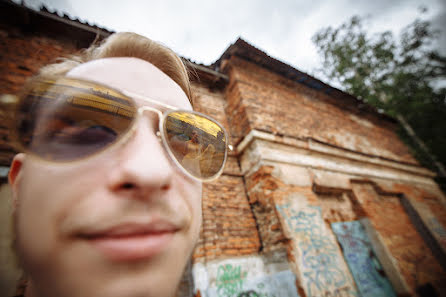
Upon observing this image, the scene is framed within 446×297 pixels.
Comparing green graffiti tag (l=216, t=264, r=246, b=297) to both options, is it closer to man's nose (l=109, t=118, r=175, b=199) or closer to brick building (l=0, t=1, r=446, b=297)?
brick building (l=0, t=1, r=446, b=297)

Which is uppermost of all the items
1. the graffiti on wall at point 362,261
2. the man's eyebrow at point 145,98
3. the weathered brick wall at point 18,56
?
the weathered brick wall at point 18,56

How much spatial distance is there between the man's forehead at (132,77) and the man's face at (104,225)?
0.30 m

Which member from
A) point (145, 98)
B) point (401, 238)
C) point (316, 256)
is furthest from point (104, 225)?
point (401, 238)

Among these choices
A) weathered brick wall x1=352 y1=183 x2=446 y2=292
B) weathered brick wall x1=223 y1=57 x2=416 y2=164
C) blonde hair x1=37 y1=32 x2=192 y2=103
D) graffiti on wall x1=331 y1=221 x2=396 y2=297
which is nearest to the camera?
blonde hair x1=37 y1=32 x2=192 y2=103

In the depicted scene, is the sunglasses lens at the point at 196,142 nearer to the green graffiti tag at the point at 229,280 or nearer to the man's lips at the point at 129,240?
the man's lips at the point at 129,240

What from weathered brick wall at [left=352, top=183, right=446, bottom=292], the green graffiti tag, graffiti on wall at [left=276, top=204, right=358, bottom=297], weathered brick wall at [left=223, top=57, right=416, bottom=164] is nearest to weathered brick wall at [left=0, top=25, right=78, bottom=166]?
the green graffiti tag

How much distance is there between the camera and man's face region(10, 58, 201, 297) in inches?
18.3

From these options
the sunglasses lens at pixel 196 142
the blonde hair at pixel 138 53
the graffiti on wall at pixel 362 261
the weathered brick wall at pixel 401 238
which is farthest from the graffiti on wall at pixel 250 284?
the weathered brick wall at pixel 401 238

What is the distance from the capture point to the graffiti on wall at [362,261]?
9.63 feet

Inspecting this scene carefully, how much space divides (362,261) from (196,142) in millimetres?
3954

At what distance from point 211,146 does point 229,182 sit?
2178 mm

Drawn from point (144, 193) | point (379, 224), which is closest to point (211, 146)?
point (144, 193)

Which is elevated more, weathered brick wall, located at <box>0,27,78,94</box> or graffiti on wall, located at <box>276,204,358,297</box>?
weathered brick wall, located at <box>0,27,78,94</box>

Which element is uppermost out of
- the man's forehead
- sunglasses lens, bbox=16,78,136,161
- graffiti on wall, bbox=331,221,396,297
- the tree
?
the tree
